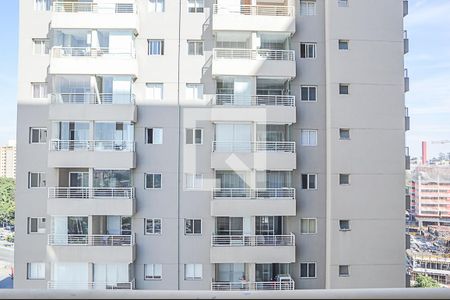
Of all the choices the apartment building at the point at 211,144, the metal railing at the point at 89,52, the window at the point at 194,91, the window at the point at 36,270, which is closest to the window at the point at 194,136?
the apartment building at the point at 211,144

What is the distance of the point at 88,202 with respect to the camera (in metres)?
2.78

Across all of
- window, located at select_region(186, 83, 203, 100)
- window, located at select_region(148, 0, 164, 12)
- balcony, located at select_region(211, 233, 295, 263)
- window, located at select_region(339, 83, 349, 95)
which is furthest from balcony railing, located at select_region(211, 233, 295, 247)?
window, located at select_region(148, 0, 164, 12)

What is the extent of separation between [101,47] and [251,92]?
4.04 ft

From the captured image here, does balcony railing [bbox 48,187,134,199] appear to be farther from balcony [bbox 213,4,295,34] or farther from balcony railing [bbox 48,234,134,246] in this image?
balcony [bbox 213,4,295,34]

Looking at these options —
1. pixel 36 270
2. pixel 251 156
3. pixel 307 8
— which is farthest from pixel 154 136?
pixel 307 8

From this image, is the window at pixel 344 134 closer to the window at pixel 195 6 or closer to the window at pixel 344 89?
the window at pixel 344 89

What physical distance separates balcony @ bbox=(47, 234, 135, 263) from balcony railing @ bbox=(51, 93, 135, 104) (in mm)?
1041

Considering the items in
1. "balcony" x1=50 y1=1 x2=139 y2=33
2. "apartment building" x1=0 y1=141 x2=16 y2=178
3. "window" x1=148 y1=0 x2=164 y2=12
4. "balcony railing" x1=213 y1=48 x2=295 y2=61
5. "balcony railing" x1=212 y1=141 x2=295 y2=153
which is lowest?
"apartment building" x1=0 y1=141 x2=16 y2=178

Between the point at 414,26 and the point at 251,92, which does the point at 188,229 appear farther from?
the point at 414,26

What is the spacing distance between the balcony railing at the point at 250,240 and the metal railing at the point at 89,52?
5.27 ft

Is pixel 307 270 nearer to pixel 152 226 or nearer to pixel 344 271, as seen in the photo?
pixel 344 271

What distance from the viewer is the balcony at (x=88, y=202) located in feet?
9.05

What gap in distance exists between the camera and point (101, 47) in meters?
2.82

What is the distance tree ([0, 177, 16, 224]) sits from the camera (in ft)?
8.12
